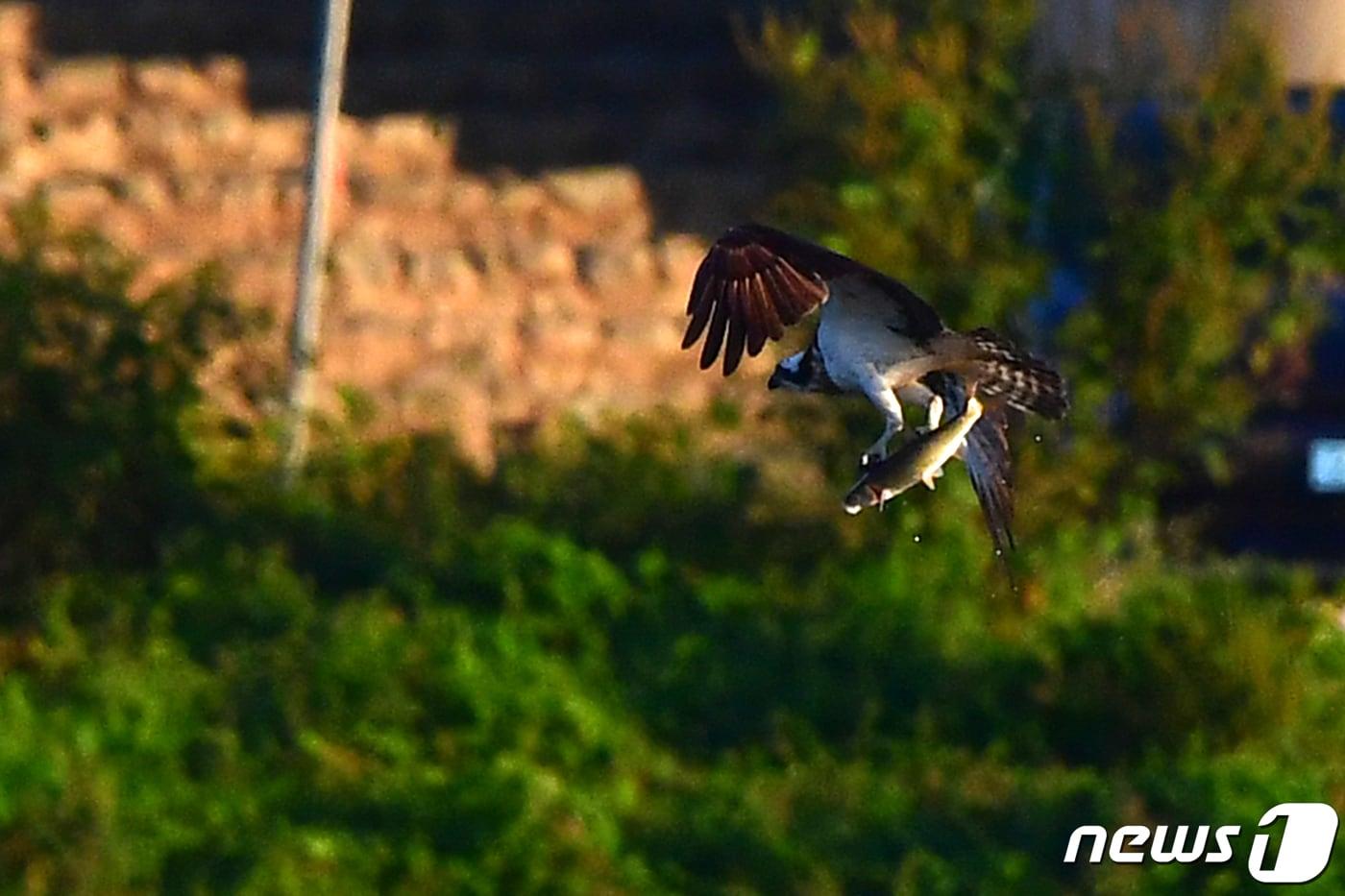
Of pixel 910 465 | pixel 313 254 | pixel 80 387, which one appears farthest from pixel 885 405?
pixel 313 254

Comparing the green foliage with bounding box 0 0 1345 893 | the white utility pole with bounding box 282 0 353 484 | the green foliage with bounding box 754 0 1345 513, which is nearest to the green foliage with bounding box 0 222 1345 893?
the green foliage with bounding box 0 0 1345 893

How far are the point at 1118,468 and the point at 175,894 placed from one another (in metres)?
3.18

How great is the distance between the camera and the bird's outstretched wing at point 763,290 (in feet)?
11.1

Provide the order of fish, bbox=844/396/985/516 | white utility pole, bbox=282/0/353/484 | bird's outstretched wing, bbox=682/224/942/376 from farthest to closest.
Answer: white utility pole, bbox=282/0/353/484 → bird's outstretched wing, bbox=682/224/942/376 → fish, bbox=844/396/985/516

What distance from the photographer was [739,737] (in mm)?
7707

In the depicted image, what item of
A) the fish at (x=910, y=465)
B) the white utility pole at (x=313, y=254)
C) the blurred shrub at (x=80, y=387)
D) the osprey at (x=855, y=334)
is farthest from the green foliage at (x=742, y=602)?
the fish at (x=910, y=465)

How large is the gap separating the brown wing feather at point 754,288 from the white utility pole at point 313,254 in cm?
511

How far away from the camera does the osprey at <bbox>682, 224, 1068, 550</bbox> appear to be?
11.2ft

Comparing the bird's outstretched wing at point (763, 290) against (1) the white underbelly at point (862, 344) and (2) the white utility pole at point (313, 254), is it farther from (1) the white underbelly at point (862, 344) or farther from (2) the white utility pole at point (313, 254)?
(2) the white utility pole at point (313, 254)

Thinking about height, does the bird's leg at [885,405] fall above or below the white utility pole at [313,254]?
below

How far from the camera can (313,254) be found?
8953 millimetres

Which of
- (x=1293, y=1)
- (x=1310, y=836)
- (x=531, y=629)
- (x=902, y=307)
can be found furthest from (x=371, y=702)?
(x=902, y=307)

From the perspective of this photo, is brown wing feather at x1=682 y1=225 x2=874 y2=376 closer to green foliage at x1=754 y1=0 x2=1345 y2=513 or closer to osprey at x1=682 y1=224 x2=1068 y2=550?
osprey at x1=682 y1=224 x2=1068 y2=550

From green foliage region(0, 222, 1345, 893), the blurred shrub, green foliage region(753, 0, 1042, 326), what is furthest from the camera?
green foliage region(753, 0, 1042, 326)
